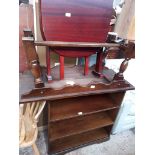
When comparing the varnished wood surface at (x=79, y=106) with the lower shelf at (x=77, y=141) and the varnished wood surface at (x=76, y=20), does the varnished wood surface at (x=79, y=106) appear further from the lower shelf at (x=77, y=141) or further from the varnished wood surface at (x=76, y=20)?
the varnished wood surface at (x=76, y=20)

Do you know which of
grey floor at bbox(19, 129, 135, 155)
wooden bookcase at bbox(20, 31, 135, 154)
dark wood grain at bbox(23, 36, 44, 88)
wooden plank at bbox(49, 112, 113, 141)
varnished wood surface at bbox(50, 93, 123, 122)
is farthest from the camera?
grey floor at bbox(19, 129, 135, 155)

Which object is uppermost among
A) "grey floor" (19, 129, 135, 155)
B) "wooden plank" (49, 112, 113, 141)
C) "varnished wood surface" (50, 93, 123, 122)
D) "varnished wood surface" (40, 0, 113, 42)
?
"varnished wood surface" (40, 0, 113, 42)

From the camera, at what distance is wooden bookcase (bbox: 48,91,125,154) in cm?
129

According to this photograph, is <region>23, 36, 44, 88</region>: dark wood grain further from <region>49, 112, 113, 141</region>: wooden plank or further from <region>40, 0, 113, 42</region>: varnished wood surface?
<region>49, 112, 113, 141</region>: wooden plank

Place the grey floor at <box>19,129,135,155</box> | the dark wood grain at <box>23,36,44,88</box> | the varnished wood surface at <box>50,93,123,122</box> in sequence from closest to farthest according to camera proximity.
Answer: the dark wood grain at <box>23,36,44,88</box> < the varnished wood surface at <box>50,93,123,122</box> < the grey floor at <box>19,129,135,155</box>

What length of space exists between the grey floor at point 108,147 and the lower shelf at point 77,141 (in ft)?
0.20

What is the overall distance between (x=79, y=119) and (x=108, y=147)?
0.47m

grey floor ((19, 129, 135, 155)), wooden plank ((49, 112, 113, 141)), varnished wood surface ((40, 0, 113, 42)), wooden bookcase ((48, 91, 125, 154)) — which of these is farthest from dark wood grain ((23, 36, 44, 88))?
grey floor ((19, 129, 135, 155))

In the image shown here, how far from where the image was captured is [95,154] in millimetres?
1549

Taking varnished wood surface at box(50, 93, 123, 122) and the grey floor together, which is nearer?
varnished wood surface at box(50, 93, 123, 122)

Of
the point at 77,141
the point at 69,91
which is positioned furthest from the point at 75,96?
the point at 77,141

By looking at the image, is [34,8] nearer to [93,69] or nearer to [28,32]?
[28,32]
